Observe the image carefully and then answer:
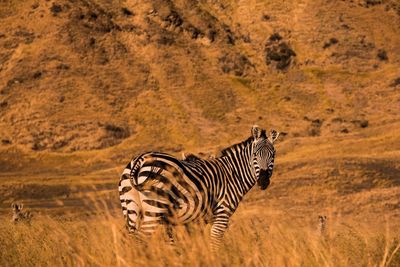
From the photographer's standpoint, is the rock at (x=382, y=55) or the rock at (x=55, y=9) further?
the rock at (x=382, y=55)

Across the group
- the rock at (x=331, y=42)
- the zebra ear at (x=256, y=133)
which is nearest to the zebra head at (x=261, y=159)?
the zebra ear at (x=256, y=133)

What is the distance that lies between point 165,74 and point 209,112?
858cm

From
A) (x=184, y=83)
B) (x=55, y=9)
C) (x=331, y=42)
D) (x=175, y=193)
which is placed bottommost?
(x=184, y=83)

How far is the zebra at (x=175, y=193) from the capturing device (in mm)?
9672

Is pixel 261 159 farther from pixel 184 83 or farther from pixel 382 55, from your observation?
pixel 382 55

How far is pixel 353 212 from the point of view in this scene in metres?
39.6

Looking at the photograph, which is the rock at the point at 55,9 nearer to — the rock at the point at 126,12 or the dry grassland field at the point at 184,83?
the dry grassland field at the point at 184,83

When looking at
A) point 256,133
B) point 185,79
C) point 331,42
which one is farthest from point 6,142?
point 256,133

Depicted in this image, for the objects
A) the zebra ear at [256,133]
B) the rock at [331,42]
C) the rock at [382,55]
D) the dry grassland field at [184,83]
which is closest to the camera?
the zebra ear at [256,133]

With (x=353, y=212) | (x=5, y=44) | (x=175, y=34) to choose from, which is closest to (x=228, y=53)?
(x=175, y=34)

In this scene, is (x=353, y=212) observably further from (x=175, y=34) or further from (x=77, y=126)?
(x=175, y=34)

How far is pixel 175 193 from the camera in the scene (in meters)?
9.85

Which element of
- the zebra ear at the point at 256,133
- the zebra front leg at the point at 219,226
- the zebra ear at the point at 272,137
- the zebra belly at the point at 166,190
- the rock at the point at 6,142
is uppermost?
the zebra belly at the point at 166,190

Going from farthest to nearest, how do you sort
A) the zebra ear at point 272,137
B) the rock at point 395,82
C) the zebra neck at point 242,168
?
the rock at point 395,82 → the zebra ear at point 272,137 → the zebra neck at point 242,168
